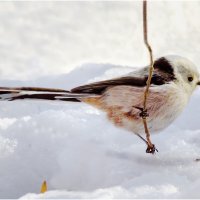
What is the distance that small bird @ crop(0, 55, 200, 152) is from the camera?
0.97m

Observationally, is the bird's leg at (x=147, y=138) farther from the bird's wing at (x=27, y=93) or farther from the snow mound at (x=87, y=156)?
the bird's wing at (x=27, y=93)

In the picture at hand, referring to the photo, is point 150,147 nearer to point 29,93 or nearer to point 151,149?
point 151,149

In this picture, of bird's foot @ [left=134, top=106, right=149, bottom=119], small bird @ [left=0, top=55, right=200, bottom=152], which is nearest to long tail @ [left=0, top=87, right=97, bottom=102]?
small bird @ [left=0, top=55, right=200, bottom=152]

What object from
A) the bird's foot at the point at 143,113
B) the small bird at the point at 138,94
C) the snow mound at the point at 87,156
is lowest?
the snow mound at the point at 87,156

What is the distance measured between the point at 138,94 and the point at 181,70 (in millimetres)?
83

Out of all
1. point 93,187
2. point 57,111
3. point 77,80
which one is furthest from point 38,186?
point 77,80

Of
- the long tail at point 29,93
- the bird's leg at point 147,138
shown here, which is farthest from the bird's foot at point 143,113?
the long tail at point 29,93

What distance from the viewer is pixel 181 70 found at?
3.26ft

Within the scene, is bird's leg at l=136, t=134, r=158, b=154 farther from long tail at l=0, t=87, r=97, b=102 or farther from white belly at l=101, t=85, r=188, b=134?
long tail at l=0, t=87, r=97, b=102

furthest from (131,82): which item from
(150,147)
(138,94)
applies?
(150,147)

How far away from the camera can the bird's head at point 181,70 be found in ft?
3.25

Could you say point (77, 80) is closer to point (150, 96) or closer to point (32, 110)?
point (32, 110)

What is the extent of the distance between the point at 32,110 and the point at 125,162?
12.4 inches

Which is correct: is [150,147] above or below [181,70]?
below
